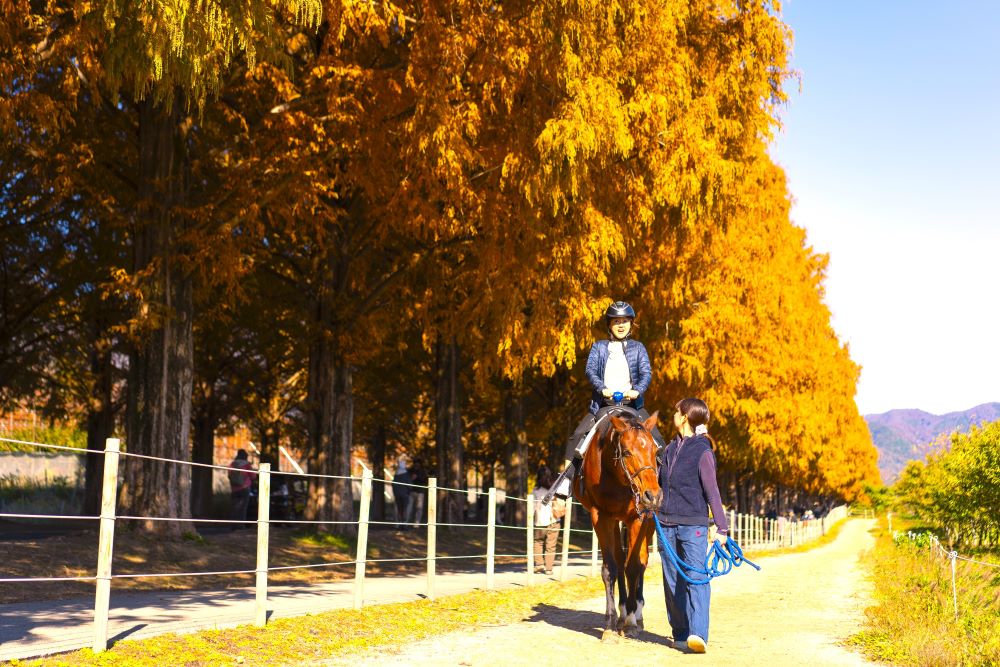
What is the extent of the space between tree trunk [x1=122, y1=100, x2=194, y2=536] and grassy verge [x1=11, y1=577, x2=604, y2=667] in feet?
16.0

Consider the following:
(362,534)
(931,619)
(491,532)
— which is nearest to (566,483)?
(362,534)

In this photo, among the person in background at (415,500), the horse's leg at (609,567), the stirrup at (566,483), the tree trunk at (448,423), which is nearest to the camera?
the horse's leg at (609,567)

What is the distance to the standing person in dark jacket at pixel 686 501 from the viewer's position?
30.8 ft

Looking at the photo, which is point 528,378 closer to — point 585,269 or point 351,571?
point 351,571

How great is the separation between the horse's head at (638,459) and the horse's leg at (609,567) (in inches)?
30.2

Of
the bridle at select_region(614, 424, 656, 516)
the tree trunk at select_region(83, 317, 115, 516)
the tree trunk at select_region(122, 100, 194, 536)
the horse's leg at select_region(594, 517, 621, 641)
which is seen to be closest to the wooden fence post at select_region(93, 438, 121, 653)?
the bridle at select_region(614, 424, 656, 516)

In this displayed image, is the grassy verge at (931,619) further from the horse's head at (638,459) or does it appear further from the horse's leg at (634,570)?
the horse's head at (638,459)

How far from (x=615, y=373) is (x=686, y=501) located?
1509mm

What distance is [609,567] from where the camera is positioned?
10.1m

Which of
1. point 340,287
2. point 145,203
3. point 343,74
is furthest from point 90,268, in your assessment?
point 343,74

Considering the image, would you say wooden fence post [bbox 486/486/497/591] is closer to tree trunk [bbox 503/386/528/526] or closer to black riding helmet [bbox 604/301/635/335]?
black riding helmet [bbox 604/301/635/335]

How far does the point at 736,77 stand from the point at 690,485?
1129cm

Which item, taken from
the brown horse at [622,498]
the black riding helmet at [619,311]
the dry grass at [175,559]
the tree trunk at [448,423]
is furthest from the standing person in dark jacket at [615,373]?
the tree trunk at [448,423]

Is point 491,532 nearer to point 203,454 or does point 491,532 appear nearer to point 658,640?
point 658,640
